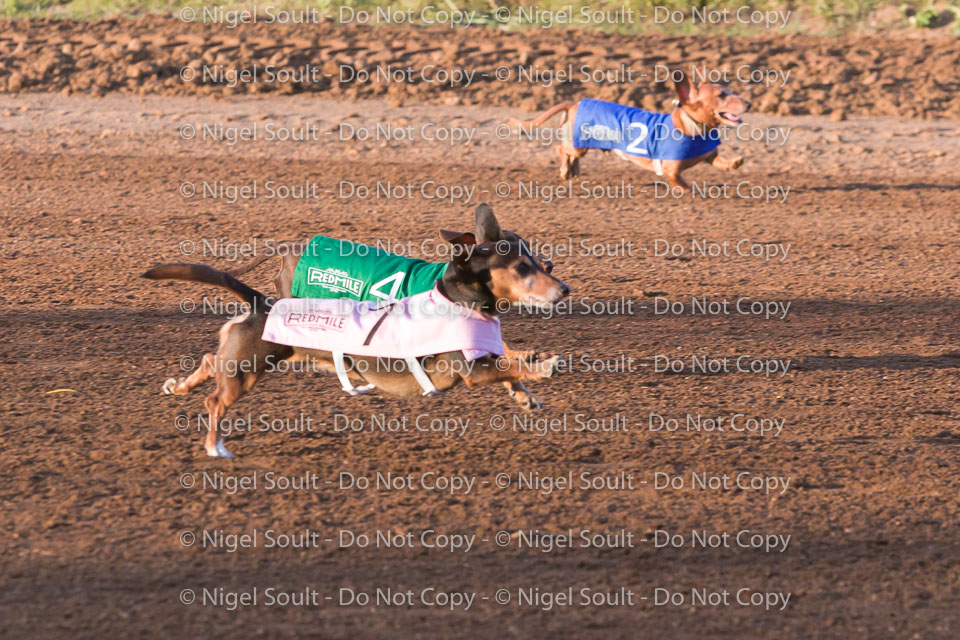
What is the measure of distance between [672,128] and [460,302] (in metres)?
6.32

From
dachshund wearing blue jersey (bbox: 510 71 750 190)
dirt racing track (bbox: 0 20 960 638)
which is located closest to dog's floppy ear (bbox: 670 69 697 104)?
dachshund wearing blue jersey (bbox: 510 71 750 190)

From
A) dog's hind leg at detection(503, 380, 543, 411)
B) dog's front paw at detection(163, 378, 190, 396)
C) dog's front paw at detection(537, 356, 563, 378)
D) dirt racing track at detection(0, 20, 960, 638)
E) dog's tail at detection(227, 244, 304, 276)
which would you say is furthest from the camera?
dog's tail at detection(227, 244, 304, 276)

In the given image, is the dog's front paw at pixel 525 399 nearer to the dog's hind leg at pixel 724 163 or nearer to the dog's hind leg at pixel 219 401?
the dog's hind leg at pixel 219 401

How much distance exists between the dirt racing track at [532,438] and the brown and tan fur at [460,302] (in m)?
0.52

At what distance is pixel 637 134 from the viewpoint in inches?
468

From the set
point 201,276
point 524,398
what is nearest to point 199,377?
point 201,276

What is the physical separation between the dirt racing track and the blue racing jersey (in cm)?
65

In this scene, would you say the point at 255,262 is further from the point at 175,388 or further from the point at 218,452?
the point at 218,452

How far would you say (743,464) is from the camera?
254 inches

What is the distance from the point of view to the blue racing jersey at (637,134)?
1184 centimetres

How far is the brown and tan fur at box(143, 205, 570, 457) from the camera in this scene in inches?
235

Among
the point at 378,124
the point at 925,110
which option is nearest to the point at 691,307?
the point at 378,124

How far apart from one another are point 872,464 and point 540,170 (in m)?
7.74

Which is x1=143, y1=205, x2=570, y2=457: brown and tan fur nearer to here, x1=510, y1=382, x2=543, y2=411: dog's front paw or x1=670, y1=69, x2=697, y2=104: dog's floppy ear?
x1=510, y1=382, x2=543, y2=411: dog's front paw
